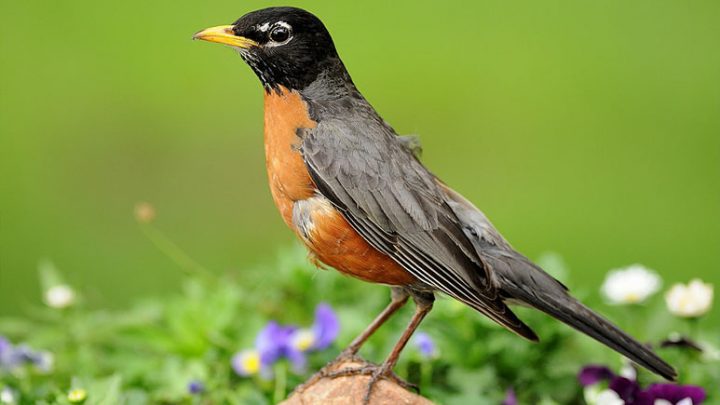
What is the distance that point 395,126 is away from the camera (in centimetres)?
934

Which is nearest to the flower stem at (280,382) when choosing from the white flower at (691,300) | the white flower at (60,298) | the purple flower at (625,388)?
the white flower at (60,298)

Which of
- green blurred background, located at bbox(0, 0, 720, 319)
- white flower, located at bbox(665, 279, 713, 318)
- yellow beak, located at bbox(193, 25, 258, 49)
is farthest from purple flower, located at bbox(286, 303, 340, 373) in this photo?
green blurred background, located at bbox(0, 0, 720, 319)

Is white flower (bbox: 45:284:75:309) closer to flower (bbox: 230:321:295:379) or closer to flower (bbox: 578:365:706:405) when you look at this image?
flower (bbox: 230:321:295:379)

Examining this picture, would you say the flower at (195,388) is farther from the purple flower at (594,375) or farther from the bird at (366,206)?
the purple flower at (594,375)

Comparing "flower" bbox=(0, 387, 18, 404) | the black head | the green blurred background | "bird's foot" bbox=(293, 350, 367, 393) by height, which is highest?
the green blurred background

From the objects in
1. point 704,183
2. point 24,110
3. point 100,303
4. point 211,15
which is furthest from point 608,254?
point 24,110

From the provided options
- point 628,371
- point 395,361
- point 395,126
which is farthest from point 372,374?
point 395,126

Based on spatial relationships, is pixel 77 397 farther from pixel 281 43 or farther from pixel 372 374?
pixel 281 43

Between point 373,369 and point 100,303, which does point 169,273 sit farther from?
point 373,369

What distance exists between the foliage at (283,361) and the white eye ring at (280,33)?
1.23 meters

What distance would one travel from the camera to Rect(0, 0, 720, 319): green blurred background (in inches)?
328

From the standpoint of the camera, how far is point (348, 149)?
404 centimetres

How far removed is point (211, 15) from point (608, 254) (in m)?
4.39

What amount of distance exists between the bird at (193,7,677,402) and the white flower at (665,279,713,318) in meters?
0.67
